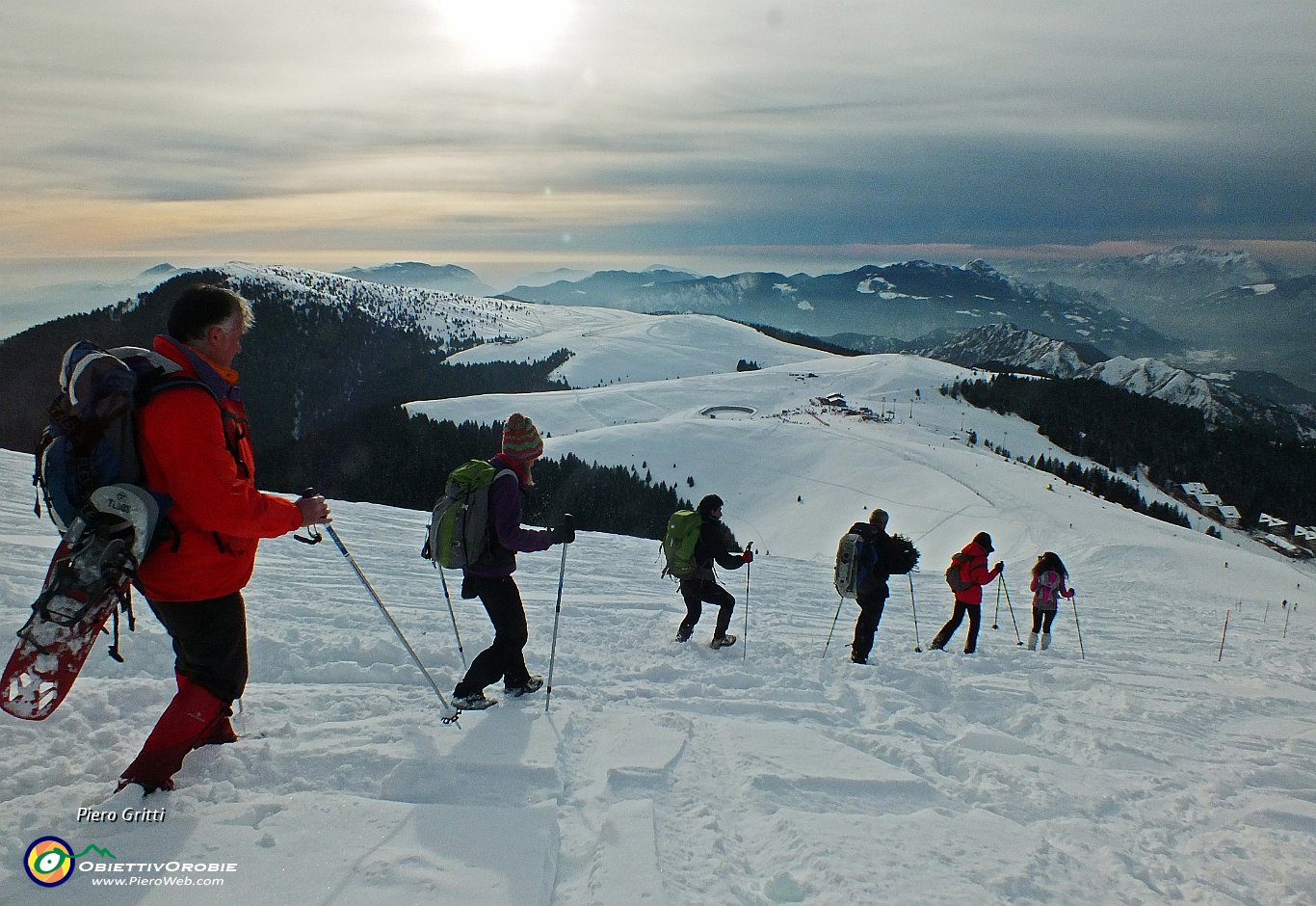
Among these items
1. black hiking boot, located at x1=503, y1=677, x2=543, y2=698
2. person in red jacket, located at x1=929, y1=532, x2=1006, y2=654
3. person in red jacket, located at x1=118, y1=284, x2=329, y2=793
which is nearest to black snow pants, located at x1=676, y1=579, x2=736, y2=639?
black hiking boot, located at x1=503, y1=677, x2=543, y2=698

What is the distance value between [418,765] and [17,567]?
266 inches

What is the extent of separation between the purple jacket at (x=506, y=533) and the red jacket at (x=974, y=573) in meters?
7.40

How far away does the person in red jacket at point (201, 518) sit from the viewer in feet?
11.5

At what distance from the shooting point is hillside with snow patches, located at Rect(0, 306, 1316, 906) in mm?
3492

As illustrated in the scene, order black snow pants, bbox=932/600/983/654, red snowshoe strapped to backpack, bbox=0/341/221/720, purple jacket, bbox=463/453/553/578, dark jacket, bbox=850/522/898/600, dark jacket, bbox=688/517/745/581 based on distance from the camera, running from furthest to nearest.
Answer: black snow pants, bbox=932/600/983/654, dark jacket, bbox=850/522/898/600, dark jacket, bbox=688/517/745/581, purple jacket, bbox=463/453/553/578, red snowshoe strapped to backpack, bbox=0/341/221/720

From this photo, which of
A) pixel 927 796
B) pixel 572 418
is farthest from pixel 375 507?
pixel 572 418

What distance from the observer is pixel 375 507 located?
1739 centimetres

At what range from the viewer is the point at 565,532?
563cm

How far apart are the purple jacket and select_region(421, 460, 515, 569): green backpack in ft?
0.16

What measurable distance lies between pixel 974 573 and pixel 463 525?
26.4 ft

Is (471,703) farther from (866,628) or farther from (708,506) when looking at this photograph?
(866,628)

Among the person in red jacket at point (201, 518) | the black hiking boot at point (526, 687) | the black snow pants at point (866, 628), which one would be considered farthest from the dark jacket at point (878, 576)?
the person in red jacket at point (201, 518)

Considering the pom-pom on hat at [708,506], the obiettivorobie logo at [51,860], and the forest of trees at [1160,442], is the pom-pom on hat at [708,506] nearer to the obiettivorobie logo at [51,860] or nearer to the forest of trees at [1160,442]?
the obiettivorobie logo at [51,860]

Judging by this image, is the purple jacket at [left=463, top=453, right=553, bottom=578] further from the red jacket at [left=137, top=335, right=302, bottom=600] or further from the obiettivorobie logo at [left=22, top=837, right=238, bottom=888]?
the obiettivorobie logo at [left=22, top=837, right=238, bottom=888]
